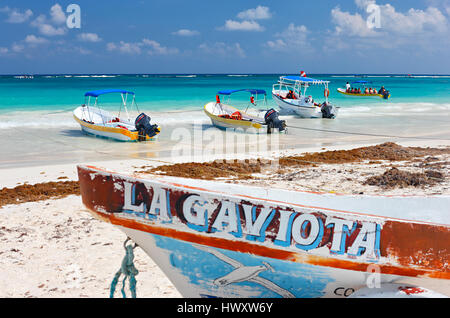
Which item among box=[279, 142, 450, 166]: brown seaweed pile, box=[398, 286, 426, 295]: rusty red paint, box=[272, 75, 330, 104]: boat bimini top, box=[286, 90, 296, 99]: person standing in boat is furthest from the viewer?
box=[286, 90, 296, 99]: person standing in boat

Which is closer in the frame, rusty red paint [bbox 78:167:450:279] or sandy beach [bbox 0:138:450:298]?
rusty red paint [bbox 78:167:450:279]

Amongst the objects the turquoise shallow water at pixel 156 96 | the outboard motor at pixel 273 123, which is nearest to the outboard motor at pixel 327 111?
the outboard motor at pixel 273 123

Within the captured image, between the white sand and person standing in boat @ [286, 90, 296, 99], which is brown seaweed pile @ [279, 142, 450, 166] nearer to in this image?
the white sand

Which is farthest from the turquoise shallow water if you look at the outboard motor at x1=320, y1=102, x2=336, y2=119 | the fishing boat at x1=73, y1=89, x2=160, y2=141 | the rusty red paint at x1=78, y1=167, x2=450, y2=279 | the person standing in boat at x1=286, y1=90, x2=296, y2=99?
the rusty red paint at x1=78, y1=167, x2=450, y2=279

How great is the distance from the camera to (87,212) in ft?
17.0

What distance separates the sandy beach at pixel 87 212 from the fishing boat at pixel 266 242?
40.9 inches

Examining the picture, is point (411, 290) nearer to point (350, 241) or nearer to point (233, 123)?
point (350, 241)

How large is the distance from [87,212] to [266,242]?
2.76 meters

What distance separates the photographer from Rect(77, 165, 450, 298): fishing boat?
3365 mm

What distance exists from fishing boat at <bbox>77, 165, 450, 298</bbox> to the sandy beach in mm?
1038

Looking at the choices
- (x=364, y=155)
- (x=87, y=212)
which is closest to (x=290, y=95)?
(x=364, y=155)
